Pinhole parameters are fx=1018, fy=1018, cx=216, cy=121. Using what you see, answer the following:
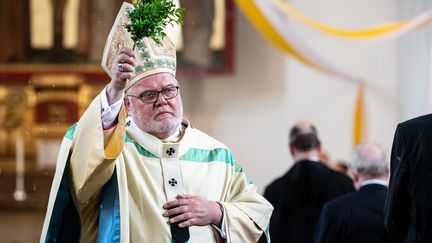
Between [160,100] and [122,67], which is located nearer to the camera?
[122,67]

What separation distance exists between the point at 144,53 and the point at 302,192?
2542 millimetres

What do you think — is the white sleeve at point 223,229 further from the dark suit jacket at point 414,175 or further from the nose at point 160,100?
the dark suit jacket at point 414,175

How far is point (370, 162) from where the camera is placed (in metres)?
4.98

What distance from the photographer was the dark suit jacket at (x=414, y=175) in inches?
149

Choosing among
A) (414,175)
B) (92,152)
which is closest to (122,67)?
(92,152)

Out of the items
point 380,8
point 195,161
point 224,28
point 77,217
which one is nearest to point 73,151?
point 77,217

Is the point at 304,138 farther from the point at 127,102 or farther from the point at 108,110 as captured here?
the point at 108,110

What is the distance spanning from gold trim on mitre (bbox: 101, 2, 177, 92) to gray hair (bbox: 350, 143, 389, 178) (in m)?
1.42

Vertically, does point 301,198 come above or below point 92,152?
below

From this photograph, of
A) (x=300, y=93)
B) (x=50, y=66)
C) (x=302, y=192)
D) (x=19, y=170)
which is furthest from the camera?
(x=300, y=93)

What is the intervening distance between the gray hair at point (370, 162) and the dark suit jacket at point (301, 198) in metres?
1.06

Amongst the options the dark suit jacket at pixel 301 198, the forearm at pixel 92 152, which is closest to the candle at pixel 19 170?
the dark suit jacket at pixel 301 198

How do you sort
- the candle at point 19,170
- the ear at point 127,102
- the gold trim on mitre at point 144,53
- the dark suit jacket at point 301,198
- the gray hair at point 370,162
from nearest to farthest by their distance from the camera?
the gold trim on mitre at point 144,53
the ear at point 127,102
the gray hair at point 370,162
the dark suit jacket at point 301,198
the candle at point 19,170

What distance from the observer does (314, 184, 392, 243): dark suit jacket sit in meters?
4.83
